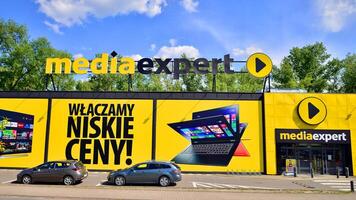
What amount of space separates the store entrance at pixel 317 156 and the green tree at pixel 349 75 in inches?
1308

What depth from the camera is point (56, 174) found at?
19859 mm

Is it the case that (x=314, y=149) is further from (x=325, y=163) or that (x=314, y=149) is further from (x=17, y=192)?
(x=17, y=192)

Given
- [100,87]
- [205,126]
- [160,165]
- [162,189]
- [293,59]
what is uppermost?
[293,59]

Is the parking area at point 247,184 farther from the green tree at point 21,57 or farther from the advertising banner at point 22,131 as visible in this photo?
the green tree at point 21,57

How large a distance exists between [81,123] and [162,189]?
1238cm

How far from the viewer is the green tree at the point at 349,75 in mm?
56009

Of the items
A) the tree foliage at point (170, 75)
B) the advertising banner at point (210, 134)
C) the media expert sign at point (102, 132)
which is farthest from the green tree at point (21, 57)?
the advertising banner at point (210, 134)

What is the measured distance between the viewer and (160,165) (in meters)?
20.0

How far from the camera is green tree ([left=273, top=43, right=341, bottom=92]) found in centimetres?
5784

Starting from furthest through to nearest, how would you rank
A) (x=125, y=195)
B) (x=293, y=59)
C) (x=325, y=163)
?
(x=293, y=59)
(x=325, y=163)
(x=125, y=195)

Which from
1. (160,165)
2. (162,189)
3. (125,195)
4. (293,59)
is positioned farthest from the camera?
(293,59)

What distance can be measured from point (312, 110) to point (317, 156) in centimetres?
376

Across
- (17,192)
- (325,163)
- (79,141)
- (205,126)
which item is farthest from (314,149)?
(17,192)

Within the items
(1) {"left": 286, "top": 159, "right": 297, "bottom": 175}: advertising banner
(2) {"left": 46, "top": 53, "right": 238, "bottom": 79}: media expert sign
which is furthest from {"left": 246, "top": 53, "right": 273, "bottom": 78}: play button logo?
(1) {"left": 286, "top": 159, "right": 297, "bottom": 175}: advertising banner
